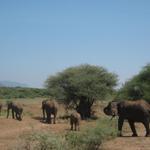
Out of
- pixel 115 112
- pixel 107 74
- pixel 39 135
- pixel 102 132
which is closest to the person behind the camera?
pixel 39 135

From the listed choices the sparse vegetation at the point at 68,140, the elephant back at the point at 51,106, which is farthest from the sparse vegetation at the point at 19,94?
the sparse vegetation at the point at 68,140

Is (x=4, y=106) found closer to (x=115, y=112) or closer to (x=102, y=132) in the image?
(x=115, y=112)

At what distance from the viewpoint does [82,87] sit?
40.7 metres

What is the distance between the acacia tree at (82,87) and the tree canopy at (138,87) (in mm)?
1536

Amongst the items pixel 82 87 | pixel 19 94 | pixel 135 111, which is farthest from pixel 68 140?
pixel 19 94

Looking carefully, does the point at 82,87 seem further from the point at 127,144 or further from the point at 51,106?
the point at 127,144

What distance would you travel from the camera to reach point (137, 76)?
42.6m

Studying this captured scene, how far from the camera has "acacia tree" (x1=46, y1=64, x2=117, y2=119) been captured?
134 feet

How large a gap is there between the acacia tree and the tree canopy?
154cm

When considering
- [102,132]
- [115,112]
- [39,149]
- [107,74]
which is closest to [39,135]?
[39,149]

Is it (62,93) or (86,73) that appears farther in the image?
(86,73)

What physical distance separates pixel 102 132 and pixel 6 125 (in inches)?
465

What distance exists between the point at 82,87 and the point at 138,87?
4.94 metres

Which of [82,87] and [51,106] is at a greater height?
[82,87]
